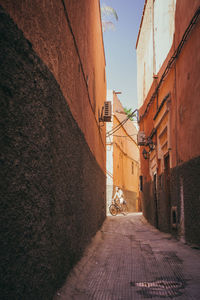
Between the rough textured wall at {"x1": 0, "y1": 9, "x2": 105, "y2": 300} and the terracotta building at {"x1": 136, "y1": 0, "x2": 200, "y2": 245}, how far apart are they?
10.7ft

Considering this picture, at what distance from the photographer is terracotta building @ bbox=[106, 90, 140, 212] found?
20.4 m

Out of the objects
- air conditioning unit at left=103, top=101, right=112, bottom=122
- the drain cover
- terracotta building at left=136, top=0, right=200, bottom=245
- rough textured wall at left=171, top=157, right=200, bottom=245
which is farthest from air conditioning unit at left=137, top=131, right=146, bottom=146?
the drain cover

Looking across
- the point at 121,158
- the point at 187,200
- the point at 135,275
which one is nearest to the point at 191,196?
the point at 187,200

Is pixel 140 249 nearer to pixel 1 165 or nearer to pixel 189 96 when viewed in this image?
pixel 189 96

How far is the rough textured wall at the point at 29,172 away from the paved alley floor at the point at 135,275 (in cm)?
40

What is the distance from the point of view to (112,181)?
20094mm

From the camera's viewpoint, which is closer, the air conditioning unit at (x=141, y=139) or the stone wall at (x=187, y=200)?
the stone wall at (x=187, y=200)

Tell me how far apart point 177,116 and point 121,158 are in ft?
57.5

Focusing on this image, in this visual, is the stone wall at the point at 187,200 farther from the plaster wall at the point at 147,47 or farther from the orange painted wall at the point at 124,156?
the orange painted wall at the point at 124,156

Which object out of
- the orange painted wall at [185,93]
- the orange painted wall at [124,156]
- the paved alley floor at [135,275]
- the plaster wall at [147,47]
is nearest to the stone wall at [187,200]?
the orange painted wall at [185,93]

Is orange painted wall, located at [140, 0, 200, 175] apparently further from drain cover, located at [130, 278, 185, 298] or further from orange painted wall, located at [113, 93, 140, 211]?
orange painted wall, located at [113, 93, 140, 211]

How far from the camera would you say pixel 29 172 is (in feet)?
6.40

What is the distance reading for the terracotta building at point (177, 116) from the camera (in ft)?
17.9

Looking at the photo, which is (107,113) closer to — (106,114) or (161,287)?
(106,114)
